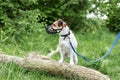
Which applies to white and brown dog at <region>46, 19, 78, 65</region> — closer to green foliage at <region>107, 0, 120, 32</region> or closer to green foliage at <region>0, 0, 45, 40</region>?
green foliage at <region>0, 0, 45, 40</region>

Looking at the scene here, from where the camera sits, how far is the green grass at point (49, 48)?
5.49 m

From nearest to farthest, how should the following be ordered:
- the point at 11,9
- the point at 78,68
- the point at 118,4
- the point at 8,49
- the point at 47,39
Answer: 1. the point at 78,68
2. the point at 8,49
3. the point at 11,9
4. the point at 47,39
5. the point at 118,4

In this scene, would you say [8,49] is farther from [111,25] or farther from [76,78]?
[111,25]

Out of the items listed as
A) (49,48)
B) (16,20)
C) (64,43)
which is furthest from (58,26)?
(16,20)

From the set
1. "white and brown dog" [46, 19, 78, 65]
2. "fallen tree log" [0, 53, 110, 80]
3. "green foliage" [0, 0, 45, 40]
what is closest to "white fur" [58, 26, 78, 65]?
"white and brown dog" [46, 19, 78, 65]

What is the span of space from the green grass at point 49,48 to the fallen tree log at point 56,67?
0.31 feet

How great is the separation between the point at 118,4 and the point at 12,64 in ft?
20.2

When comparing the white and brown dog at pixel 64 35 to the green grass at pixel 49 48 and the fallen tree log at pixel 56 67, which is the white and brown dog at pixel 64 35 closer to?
the fallen tree log at pixel 56 67

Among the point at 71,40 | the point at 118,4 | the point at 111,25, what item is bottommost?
the point at 111,25

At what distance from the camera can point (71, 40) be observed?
560 cm

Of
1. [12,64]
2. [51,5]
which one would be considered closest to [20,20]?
[51,5]

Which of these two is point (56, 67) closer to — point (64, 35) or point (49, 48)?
point (64, 35)

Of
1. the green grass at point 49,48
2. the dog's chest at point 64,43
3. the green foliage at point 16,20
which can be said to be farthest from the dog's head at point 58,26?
the green foliage at point 16,20

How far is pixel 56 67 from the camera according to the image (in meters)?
5.51
